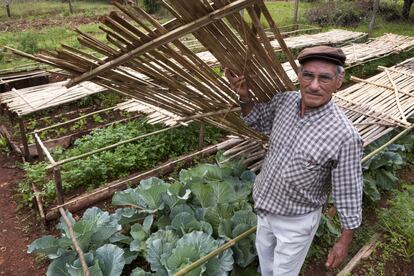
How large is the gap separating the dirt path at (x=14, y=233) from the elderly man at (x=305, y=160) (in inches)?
87.5

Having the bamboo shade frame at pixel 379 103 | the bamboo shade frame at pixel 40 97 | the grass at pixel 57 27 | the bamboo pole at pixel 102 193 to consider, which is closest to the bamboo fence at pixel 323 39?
the grass at pixel 57 27

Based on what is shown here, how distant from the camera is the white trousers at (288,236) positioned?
2123 millimetres

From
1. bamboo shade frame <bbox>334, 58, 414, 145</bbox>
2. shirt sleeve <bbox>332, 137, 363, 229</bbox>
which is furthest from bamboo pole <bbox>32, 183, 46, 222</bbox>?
bamboo shade frame <bbox>334, 58, 414, 145</bbox>

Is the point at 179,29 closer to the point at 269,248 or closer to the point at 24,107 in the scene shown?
the point at 269,248

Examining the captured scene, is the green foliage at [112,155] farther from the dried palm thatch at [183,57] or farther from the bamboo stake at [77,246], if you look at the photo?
the dried palm thatch at [183,57]

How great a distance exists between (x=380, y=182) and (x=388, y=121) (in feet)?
2.58

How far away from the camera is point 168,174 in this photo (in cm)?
427

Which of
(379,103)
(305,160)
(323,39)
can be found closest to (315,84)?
(305,160)

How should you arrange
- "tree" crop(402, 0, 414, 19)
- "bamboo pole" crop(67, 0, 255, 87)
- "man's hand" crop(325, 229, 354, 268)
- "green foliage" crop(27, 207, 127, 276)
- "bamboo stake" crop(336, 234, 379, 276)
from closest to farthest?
"bamboo pole" crop(67, 0, 255, 87)
"man's hand" crop(325, 229, 354, 268)
"green foliage" crop(27, 207, 127, 276)
"bamboo stake" crop(336, 234, 379, 276)
"tree" crop(402, 0, 414, 19)

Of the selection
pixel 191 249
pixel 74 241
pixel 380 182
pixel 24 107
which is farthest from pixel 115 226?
pixel 380 182

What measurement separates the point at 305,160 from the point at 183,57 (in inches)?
34.3

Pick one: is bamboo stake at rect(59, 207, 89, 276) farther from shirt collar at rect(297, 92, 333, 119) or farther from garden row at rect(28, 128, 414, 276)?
shirt collar at rect(297, 92, 333, 119)

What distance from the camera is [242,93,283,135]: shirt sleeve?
229 cm

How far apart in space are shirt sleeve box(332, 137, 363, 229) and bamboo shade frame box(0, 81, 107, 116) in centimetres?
399
